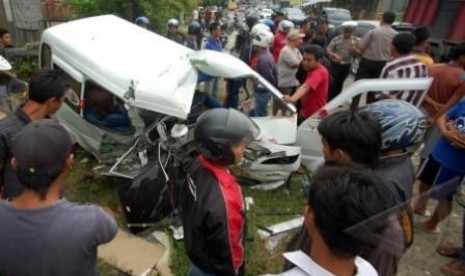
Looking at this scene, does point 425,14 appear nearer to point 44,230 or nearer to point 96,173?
point 96,173

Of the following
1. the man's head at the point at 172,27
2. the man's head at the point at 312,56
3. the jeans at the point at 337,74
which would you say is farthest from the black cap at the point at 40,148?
the man's head at the point at 172,27

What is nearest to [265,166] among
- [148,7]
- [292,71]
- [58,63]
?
[292,71]

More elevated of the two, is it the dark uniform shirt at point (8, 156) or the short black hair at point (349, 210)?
the short black hair at point (349, 210)

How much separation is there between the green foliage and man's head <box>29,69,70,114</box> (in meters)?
9.30

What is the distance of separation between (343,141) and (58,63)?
4219mm

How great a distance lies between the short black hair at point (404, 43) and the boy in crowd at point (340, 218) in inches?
136

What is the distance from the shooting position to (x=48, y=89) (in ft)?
8.45

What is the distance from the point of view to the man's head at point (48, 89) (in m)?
2.56

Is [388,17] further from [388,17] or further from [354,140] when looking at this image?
[354,140]

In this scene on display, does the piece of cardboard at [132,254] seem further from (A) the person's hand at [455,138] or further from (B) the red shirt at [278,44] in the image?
(B) the red shirt at [278,44]

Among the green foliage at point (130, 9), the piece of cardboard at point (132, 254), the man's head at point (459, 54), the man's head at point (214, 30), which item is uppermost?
the man's head at point (459, 54)

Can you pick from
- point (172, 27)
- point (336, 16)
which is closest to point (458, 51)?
point (172, 27)

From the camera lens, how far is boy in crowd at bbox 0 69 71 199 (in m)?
2.31

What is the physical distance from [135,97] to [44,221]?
94.5 inches
